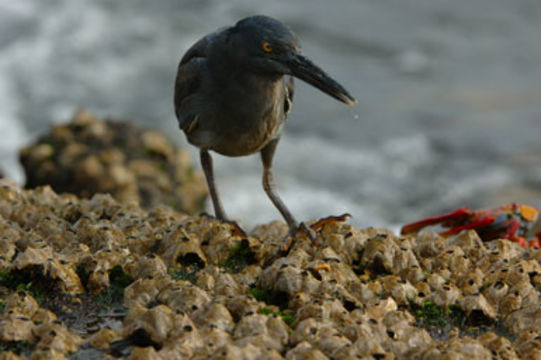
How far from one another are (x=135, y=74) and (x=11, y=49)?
2.87 meters

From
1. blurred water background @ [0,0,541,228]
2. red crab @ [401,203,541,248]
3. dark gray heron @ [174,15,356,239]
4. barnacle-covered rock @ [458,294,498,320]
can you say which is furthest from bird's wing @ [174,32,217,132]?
blurred water background @ [0,0,541,228]

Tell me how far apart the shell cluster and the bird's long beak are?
12.9 ft

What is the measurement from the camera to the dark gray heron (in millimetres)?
4258

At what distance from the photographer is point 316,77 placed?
420 cm

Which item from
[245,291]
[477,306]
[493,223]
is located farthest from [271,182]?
[477,306]

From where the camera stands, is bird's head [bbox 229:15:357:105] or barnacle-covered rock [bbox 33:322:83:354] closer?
barnacle-covered rock [bbox 33:322:83:354]

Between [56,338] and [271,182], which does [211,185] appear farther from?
[56,338]

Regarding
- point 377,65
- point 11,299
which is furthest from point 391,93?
point 11,299

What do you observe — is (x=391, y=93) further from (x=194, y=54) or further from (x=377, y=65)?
(x=194, y=54)

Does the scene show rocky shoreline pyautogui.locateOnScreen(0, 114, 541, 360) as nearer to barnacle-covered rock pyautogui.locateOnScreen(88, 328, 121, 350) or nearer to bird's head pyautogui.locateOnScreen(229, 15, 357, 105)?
barnacle-covered rock pyautogui.locateOnScreen(88, 328, 121, 350)

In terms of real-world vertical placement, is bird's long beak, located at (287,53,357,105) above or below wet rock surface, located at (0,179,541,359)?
above

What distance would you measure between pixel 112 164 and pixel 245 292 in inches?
189

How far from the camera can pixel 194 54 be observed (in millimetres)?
4969

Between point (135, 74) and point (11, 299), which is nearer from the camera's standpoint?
point (11, 299)
